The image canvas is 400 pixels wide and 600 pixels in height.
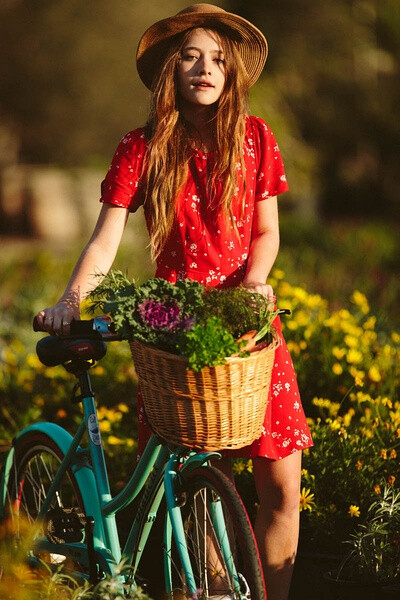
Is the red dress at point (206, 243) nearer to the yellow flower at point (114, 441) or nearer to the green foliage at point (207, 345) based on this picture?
the green foliage at point (207, 345)

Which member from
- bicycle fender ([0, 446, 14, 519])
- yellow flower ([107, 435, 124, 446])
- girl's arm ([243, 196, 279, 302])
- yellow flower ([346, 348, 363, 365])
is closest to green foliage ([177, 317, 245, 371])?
girl's arm ([243, 196, 279, 302])

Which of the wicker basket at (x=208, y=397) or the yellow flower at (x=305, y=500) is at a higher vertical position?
the wicker basket at (x=208, y=397)

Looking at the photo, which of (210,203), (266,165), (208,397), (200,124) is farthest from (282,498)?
(200,124)

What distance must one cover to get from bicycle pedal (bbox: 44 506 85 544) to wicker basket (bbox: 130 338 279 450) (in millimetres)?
848

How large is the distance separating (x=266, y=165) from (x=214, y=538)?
1188 mm

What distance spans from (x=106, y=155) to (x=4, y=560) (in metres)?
13.3

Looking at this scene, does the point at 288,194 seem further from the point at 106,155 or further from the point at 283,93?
the point at 106,155

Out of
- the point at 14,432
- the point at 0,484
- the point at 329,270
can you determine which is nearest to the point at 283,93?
the point at 329,270

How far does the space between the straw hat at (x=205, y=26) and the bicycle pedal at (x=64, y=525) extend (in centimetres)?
148

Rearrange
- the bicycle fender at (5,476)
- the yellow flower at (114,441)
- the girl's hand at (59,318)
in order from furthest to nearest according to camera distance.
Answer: the yellow flower at (114,441), the bicycle fender at (5,476), the girl's hand at (59,318)

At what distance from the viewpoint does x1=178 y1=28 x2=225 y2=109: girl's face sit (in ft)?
9.70

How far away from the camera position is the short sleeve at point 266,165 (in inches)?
120

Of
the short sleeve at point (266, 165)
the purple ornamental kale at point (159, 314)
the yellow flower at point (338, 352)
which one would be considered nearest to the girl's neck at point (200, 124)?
the short sleeve at point (266, 165)

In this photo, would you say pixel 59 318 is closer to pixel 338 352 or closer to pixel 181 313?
pixel 181 313
